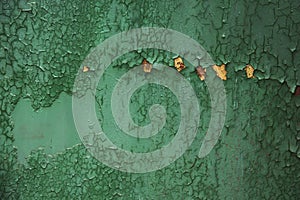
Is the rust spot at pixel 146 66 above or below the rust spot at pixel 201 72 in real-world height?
above

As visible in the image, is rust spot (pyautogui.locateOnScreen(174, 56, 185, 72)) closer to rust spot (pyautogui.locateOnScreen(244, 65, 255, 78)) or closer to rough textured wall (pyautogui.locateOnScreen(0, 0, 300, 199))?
rough textured wall (pyautogui.locateOnScreen(0, 0, 300, 199))

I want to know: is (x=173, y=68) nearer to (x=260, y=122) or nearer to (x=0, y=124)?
(x=260, y=122)

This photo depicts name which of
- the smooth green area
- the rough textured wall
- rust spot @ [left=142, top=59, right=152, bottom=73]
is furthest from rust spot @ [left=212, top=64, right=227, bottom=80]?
the smooth green area

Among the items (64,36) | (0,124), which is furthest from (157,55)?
(0,124)

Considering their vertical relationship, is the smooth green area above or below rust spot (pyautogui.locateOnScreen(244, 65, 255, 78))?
below

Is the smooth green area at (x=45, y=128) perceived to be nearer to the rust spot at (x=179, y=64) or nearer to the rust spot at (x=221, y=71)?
the rust spot at (x=179, y=64)

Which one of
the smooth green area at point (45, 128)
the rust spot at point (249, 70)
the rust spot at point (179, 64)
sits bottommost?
the smooth green area at point (45, 128)

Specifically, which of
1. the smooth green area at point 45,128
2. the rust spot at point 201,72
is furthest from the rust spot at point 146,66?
the smooth green area at point 45,128
